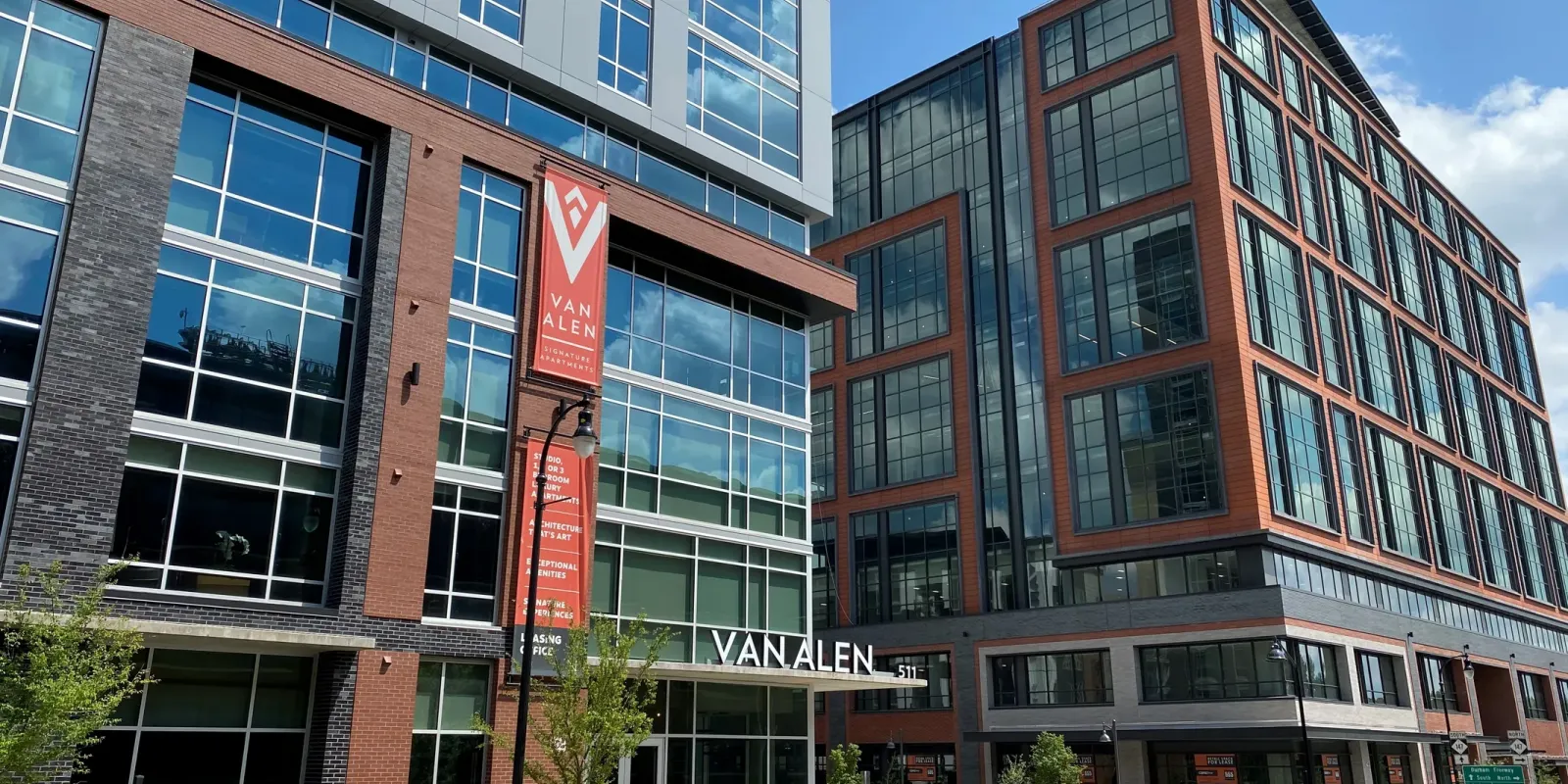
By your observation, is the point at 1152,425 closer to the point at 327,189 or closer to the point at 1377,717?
the point at 1377,717

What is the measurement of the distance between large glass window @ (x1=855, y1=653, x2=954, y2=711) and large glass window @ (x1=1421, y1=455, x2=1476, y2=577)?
Answer: 29095 mm

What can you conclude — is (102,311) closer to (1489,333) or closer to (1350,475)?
(1350,475)

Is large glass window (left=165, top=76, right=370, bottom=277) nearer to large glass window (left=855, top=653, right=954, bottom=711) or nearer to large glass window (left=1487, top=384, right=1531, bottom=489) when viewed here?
large glass window (left=855, top=653, right=954, bottom=711)

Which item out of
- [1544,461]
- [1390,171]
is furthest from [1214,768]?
[1544,461]

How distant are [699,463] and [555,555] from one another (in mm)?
5719

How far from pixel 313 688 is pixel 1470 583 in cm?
6630

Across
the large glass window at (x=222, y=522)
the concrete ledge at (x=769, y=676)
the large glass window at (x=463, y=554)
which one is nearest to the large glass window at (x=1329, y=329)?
the concrete ledge at (x=769, y=676)

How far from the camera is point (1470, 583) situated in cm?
6562

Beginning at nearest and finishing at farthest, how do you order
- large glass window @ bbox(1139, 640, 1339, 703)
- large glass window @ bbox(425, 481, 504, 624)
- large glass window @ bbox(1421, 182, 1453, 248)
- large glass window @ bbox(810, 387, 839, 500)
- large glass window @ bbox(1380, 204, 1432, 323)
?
large glass window @ bbox(425, 481, 504, 624), large glass window @ bbox(1139, 640, 1339, 703), large glass window @ bbox(810, 387, 839, 500), large glass window @ bbox(1380, 204, 1432, 323), large glass window @ bbox(1421, 182, 1453, 248)

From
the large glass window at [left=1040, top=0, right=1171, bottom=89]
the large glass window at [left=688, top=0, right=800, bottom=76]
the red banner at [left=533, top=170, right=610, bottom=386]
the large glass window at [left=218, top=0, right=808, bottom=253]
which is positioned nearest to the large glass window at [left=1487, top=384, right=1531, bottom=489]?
the large glass window at [left=1040, top=0, right=1171, bottom=89]

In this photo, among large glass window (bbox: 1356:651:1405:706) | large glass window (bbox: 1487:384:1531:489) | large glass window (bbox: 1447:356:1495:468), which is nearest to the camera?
large glass window (bbox: 1356:651:1405:706)

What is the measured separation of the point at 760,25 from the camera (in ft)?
115

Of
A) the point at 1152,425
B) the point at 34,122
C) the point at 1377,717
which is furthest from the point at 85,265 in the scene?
the point at 1377,717

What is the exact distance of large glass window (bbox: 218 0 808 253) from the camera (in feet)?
81.6
